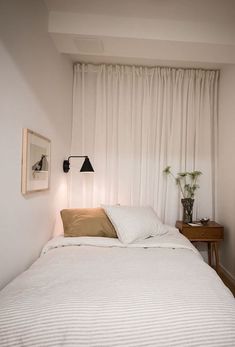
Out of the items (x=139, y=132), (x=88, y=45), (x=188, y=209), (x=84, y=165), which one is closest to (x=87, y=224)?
(x=84, y=165)

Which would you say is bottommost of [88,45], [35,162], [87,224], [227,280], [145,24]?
[227,280]

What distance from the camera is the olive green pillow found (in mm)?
2057

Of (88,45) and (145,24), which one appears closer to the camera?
(145,24)

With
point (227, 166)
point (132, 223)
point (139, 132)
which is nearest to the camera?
point (132, 223)

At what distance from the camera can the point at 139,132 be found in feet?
9.37

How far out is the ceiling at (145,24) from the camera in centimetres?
189

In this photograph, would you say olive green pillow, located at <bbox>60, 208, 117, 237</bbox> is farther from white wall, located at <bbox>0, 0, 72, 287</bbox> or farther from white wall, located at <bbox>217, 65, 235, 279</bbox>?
white wall, located at <bbox>217, 65, 235, 279</bbox>

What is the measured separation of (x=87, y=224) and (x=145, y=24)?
1.84m

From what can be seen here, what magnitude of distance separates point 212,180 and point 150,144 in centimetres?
89

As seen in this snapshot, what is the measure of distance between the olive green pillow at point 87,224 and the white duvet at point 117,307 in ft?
2.03

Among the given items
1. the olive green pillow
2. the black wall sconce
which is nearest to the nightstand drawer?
the olive green pillow

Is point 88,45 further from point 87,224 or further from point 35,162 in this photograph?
point 87,224

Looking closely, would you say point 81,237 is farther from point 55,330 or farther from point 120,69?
point 120,69

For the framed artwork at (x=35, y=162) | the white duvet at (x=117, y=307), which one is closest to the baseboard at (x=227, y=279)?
the white duvet at (x=117, y=307)
